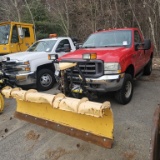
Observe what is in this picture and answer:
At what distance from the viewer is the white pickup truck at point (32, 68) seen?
6.28 meters

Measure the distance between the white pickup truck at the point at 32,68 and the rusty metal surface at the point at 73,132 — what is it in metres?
2.15

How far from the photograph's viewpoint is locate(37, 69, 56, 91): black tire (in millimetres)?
6688

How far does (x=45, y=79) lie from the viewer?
22.5ft

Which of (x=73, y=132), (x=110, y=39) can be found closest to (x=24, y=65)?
(x=110, y=39)

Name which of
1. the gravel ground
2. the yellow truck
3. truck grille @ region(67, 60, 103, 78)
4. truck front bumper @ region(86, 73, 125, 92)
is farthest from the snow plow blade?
the yellow truck

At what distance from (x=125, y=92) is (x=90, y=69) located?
114 cm

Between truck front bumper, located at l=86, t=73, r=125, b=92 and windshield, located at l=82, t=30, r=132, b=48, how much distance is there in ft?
4.60

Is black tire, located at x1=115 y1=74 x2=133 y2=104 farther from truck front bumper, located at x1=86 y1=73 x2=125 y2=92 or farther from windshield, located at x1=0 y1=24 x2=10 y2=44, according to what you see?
windshield, located at x1=0 y1=24 x2=10 y2=44

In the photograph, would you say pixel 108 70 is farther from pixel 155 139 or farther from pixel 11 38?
pixel 11 38

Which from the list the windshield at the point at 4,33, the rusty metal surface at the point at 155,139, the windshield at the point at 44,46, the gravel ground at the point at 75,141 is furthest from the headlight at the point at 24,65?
the rusty metal surface at the point at 155,139

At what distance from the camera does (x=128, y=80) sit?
4.88 metres

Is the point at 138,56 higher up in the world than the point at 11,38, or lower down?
lower down

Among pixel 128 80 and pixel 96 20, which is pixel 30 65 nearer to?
pixel 128 80

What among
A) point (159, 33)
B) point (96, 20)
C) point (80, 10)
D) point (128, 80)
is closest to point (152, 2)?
point (159, 33)
